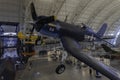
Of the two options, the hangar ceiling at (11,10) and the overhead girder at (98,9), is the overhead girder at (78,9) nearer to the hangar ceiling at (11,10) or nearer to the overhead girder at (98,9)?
the overhead girder at (98,9)

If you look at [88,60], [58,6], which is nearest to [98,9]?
[58,6]

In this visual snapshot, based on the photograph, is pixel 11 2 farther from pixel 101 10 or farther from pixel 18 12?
pixel 101 10

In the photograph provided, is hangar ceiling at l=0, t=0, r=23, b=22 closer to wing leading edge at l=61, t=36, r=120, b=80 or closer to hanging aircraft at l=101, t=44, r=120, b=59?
hanging aircraft at l=101, t=44, r=120, b=59

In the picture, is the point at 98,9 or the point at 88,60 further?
the point at 98,9

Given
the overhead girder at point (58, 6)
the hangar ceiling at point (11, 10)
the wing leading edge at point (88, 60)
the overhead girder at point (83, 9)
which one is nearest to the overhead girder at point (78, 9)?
the overhead girder at point (83, 9)

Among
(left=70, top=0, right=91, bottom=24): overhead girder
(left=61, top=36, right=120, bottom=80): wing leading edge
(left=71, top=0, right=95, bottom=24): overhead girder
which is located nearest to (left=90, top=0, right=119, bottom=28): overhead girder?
(left=71, top=0, right=95, bottom=24): overhead girder

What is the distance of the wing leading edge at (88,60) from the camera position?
249 inches

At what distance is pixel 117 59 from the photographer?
16.0m

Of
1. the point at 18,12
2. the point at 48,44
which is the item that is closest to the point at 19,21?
the point at 18,12

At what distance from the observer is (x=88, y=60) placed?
22.0ft

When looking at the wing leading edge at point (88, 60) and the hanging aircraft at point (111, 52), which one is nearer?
the wing leading edge at point (88, 60)

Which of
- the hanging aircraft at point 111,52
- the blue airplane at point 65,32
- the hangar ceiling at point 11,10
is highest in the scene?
the hangar ceiling at point 11,10

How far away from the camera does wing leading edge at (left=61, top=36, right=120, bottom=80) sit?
633cm

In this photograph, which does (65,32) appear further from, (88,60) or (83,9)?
(83,9)
